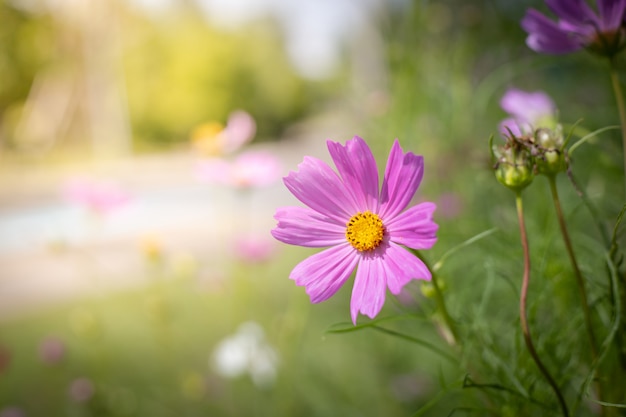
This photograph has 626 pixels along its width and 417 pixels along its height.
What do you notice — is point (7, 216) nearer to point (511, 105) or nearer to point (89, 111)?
point (89, 111)

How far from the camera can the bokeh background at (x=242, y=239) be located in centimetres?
56

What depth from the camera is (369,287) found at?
0.63ft

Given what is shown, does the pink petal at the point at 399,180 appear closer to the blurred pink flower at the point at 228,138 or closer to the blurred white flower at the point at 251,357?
the blurred pink flower at the point at 228,138

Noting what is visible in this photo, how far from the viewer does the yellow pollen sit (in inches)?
7.9

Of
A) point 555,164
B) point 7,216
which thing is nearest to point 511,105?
point 555,164

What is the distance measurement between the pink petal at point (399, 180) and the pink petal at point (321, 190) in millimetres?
16

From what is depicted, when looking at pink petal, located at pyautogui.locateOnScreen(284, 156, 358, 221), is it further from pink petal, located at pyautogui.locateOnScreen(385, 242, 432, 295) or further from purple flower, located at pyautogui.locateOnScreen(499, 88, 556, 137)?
purple flower, located at pyautogui.locateOnScreen(499, 88, 556, 137)

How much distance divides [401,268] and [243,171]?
0.47 m

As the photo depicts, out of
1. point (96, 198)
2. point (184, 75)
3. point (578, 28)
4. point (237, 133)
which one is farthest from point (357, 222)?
point (184, 75)

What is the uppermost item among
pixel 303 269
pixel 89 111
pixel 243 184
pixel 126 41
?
pixel 126 41

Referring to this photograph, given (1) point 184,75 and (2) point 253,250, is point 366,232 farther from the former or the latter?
(1) point 184,75

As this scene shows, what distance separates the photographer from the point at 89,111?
367 centimetres

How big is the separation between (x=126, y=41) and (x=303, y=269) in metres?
4.05

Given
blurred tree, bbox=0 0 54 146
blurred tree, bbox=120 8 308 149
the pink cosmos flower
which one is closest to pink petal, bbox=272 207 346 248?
the pink cosmos flower
